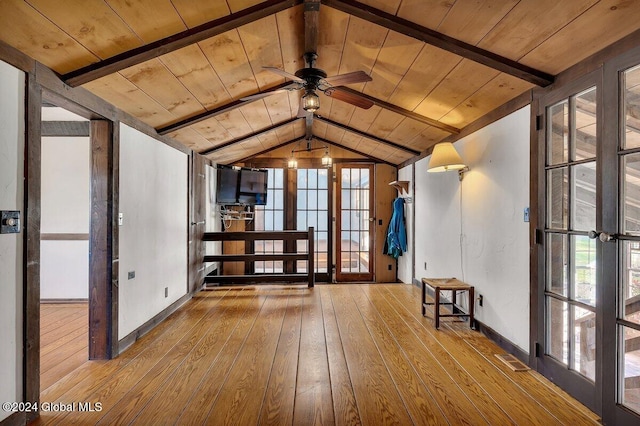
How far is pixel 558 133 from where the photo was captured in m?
2.58

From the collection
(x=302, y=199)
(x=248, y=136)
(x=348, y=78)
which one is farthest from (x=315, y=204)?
(x=348, y=78)

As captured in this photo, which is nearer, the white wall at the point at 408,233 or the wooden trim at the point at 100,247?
the wooden trim at the point at 100,247

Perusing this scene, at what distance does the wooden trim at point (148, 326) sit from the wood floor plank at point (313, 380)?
5.19 feet

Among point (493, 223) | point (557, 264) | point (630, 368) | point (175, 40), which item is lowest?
point (630, 368)

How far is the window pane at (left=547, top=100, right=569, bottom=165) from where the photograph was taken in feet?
8.18

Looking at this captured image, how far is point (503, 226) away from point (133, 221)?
343 cm

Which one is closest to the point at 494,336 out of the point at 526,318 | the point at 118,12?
the point at 526,318

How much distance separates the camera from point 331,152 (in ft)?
21.9

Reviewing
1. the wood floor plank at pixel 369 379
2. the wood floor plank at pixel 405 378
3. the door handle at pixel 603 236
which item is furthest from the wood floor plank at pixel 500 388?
the door handle at pixel 603 236

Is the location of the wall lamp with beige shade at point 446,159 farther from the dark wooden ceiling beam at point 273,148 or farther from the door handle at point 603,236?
the dark wooden ceiling beam at point 273,148

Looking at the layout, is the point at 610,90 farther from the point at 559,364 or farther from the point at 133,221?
the point at 133,221

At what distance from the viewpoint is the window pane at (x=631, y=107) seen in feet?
6.22

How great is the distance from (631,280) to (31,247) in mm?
3378

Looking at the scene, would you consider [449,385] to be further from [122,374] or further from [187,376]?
[122,374]
